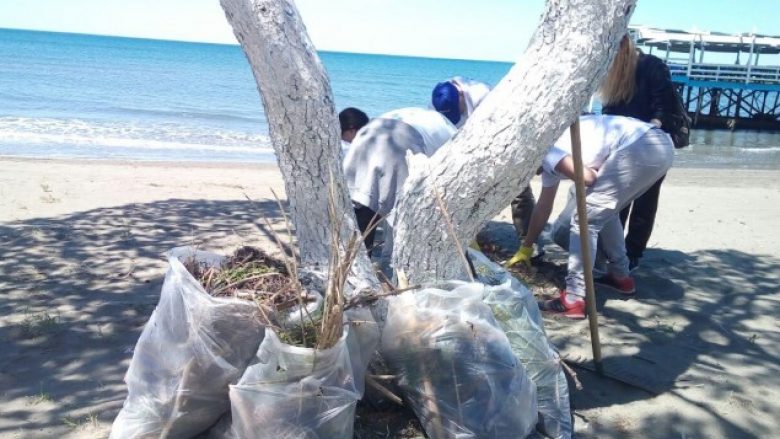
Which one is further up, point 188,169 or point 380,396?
point 380,396

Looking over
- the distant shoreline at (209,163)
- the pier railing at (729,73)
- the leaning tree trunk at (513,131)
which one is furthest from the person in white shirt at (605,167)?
the pier railing at (729,73)

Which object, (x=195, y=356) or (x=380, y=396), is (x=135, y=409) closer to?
(x=195, y=356)

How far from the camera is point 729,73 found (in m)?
27.1

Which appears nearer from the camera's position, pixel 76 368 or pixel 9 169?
pixel 76 368

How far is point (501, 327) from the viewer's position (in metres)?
2.77

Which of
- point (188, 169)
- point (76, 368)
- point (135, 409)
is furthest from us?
point (188, 169)

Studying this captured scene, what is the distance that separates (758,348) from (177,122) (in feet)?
63.2

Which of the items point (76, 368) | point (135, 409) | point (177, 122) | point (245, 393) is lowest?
point (177, 122)

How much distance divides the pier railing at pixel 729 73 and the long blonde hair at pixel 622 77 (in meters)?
24.1

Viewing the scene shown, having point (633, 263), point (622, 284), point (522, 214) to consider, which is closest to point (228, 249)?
point (522, 214)

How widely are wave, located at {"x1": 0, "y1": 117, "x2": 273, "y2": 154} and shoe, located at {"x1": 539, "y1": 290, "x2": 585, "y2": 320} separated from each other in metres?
12.4

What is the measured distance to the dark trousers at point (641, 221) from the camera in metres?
5.01

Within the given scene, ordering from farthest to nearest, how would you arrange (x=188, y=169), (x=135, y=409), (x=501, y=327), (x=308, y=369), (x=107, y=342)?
1. (x=188, y=169)
2. (x=107, y=342)
3. (x=501, y=327)
4. (x=135, y=409)
5. (x=308, y=369)

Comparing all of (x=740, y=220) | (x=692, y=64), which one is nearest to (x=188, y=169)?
(x=740, y=220)
